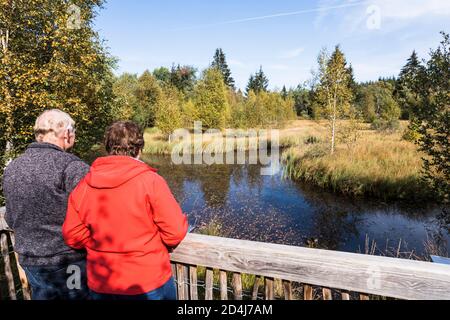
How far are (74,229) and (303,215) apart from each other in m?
10.1

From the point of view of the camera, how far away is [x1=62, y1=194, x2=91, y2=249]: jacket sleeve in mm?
1759

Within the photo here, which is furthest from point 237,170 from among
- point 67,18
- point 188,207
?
point 67,18

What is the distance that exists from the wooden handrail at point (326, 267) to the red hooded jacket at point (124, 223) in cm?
25

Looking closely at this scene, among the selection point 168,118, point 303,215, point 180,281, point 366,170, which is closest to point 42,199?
point 180,281

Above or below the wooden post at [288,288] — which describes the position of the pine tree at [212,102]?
above

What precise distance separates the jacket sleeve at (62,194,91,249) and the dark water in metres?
6.04

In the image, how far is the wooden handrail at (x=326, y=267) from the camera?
1.42 m

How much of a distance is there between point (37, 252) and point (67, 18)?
25.6ft

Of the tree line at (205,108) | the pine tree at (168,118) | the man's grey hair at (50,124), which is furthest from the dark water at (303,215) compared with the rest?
the pine tree at (168,118)

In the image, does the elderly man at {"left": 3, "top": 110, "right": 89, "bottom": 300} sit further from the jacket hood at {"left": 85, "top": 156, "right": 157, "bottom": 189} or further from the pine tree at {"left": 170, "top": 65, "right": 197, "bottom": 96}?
the pine tree at {"left": 170, "top": 65, "right": 197, "bottom": 96}

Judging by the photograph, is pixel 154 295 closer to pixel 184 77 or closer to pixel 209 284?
pixel 209 284

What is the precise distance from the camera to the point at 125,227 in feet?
5.53

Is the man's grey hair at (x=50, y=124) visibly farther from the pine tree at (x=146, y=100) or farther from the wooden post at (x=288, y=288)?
the pine tree at (x=146, y=100)

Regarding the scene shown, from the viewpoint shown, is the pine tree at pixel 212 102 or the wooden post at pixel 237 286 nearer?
the wooden post at pixel 237 286
